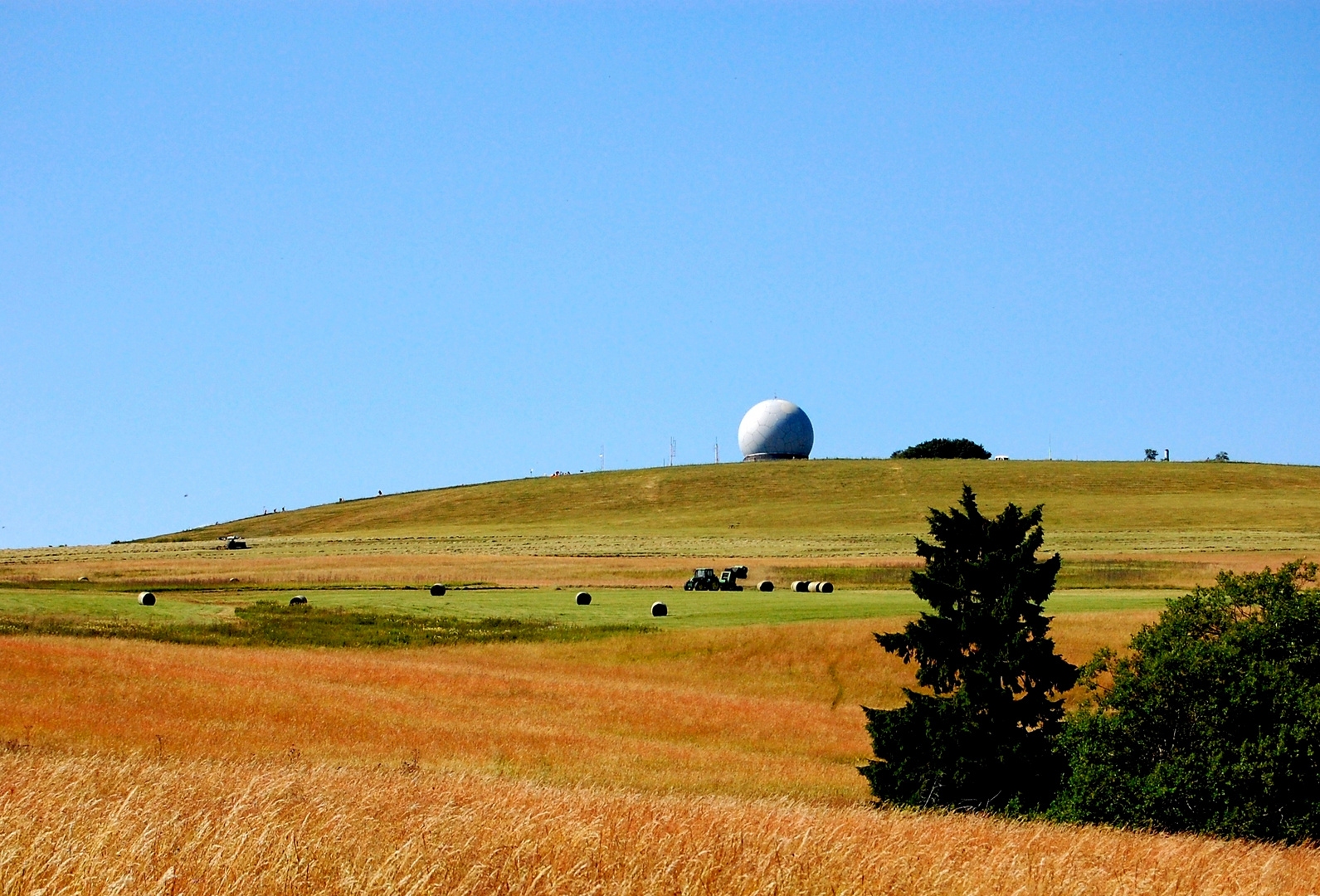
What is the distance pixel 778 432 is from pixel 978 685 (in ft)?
431

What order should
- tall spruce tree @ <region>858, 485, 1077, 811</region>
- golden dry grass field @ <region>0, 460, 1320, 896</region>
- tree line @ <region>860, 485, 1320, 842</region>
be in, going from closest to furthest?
golden dry grass field @ <region>0, 460, 1320, 896</region> < tree line @ <region>860, 485, 1320, 842</region> < tall spruce tree @ <region>858, 485, 1077, 811</region>

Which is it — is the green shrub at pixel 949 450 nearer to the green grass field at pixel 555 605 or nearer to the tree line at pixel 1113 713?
the green grass field at pixel 555 605

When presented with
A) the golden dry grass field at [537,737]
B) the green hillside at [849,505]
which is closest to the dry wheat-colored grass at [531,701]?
the golden dry grass field at [537,737]

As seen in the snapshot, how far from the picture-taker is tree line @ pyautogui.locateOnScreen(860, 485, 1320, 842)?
73.1ft

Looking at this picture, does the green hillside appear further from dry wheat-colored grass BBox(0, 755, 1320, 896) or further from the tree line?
dry wheat-colored grass BBox(0, 755, 1320, 896)

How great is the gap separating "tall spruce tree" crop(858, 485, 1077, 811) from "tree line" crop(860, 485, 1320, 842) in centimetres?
4

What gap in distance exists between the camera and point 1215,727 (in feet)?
76.3

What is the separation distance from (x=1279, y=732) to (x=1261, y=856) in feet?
28.9

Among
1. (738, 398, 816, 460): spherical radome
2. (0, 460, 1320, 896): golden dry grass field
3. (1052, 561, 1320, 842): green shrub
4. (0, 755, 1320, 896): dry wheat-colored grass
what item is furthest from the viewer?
(738, 398, 816, 460): spherical radome

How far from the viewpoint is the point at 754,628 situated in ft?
148

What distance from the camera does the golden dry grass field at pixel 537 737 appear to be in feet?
25.5

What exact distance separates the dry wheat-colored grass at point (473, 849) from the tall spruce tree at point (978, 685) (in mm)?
12779

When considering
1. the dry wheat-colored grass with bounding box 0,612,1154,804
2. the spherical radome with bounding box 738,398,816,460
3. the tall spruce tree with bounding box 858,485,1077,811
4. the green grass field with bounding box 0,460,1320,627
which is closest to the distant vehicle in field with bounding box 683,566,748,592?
the green grass field with bounding box 0,460,1320,627

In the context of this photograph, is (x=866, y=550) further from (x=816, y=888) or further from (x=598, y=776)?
(x=816, y=888)
